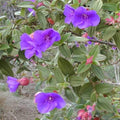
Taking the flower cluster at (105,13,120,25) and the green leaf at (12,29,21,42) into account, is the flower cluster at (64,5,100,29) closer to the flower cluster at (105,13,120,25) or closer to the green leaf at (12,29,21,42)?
the flower cluster at (105,13,120,25)

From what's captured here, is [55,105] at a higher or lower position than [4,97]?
higher

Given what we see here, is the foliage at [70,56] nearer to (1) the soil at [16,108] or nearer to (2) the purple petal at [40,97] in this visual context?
(2) the purple petal at [40,97]

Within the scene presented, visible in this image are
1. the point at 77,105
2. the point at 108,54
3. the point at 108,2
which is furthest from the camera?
the point at 108,54

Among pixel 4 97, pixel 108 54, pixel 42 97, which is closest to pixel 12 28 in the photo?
pixel 42 97

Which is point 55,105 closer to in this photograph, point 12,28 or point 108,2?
point 12,28

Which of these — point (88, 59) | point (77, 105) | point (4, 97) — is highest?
point (88, 59)

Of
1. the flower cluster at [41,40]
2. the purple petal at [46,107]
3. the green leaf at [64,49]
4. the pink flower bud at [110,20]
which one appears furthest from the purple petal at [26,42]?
the pink flower bud at [110,20]

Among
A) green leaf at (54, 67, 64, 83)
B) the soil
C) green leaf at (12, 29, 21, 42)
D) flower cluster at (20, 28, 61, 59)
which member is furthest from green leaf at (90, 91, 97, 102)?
the soil
